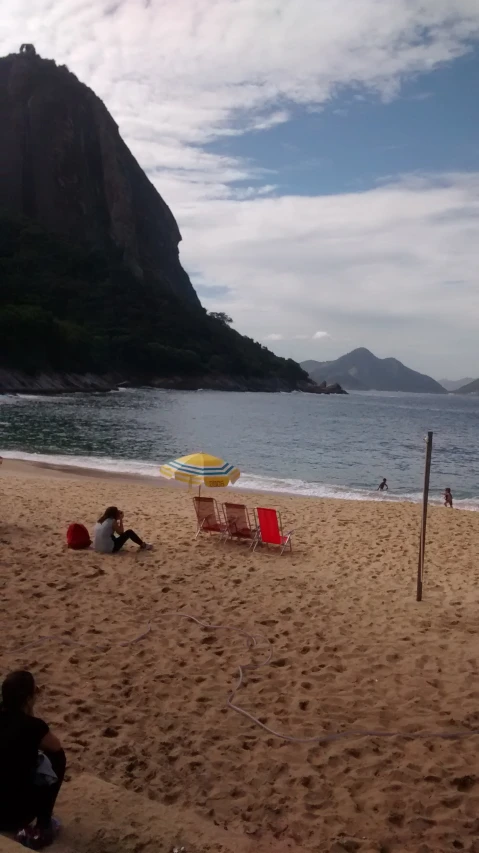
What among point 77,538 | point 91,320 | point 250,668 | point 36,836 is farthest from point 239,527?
point 91,320

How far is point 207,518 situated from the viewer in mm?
10859

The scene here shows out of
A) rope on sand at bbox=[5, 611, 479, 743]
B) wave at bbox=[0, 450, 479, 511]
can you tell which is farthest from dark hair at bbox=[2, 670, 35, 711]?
wave at bbox=[0, 450, 479, 511]

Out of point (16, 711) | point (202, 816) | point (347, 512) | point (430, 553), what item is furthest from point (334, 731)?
point (347, 512)

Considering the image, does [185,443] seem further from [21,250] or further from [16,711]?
[21,250]

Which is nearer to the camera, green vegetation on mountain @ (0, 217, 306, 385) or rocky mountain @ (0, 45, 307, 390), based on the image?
green vegetation on mountain @ (0, 217, 306, 385)

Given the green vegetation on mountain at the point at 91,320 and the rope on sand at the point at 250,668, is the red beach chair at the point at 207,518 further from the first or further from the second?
the green vegetation on mountain at the point at 91,320

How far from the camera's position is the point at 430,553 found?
10.3 meters

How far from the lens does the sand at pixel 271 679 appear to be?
3.68m

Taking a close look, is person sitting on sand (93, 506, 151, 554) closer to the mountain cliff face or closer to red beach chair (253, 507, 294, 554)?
red beach chair (253, 507, 294, 554)

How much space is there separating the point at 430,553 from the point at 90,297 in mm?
110770

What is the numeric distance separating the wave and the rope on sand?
40.8 ft

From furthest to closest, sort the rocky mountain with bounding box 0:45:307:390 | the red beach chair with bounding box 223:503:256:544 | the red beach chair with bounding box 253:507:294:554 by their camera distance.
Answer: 1. the rocky mountain with bounding box 0:45:307:390
2. the red beach chair with bounding box 223:503:256:544
3. the red beach chair with bounding box 253:507:294:554

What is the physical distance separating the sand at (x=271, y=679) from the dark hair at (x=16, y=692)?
1.11 m

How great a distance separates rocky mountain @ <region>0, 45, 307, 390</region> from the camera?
101000mm
